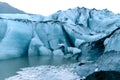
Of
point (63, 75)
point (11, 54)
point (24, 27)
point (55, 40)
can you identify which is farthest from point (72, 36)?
point (63, 75)

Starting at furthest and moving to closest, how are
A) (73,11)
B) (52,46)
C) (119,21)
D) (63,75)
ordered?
(73,11) → (119,21) → (52,46) → (63,75)

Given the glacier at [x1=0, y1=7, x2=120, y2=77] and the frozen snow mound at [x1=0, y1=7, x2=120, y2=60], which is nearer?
the glacier at [x1=0, y1=7, x2=120, y2=77]

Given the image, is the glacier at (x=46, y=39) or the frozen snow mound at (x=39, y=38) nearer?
the glacier at (x=46, y=39)

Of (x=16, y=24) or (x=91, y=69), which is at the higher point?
(x=16, y=24)

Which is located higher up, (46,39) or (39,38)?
(39,38)

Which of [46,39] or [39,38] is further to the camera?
[46,39]

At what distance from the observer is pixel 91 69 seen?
22.1 feet

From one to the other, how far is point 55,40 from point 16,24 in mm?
2271

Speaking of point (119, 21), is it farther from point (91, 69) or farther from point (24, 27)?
point (91, 69)

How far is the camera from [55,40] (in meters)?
13.8

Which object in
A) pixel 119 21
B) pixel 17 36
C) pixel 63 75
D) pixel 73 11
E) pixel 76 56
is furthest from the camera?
pixel 73 11

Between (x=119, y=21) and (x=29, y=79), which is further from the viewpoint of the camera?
(x=119, y=21)

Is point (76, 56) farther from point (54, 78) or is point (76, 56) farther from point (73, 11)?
point (73, 11)

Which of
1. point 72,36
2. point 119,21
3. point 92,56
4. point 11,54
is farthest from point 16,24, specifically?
point 119,21
